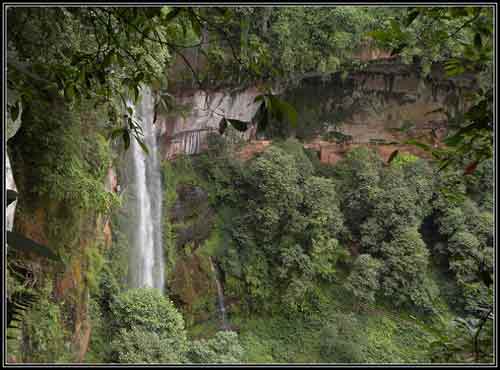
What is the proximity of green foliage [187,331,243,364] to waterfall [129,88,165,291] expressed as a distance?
1167 mm

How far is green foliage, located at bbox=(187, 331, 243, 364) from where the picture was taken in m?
5.46

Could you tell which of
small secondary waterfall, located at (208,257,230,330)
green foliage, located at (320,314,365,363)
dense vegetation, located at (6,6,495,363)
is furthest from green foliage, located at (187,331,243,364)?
green foliage, located at (320,314,365,363)

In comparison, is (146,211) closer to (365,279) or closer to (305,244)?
(305,244)

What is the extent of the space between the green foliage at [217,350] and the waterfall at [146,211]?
1.17 metres

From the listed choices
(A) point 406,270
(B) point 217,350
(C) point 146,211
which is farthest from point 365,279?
(C) point 146,211

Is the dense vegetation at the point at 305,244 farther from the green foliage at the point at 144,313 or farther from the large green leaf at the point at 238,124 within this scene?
the large green leaf at the point at 238,124

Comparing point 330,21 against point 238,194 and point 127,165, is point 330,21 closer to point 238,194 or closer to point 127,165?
point 238,194

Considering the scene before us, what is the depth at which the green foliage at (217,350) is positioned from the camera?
5.46 m

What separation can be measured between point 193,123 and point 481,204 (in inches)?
255

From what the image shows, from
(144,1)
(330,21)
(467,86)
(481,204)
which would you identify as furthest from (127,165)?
(467,86)

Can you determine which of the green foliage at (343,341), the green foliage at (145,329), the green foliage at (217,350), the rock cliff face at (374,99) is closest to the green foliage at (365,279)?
the green foliage at (343,341)

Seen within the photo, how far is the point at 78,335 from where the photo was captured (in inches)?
159

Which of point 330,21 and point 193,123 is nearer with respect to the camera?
point 330,21

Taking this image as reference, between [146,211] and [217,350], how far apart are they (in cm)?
252
